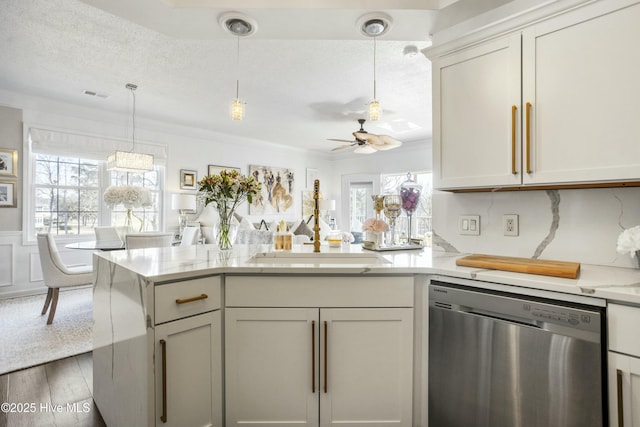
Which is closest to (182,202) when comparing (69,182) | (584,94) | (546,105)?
(69,182)

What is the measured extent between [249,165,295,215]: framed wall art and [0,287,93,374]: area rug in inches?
135

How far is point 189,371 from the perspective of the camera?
137 cm

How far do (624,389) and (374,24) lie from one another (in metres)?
1.99

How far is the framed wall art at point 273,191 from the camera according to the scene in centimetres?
661

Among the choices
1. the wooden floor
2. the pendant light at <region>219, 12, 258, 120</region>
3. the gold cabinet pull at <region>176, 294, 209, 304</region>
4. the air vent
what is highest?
the air vent

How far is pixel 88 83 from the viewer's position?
3.70 meters

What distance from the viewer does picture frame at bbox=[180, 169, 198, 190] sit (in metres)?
5.57

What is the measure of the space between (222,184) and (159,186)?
3.94 m

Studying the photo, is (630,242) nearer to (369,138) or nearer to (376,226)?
(376,226)

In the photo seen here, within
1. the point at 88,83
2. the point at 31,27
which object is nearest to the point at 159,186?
the point at 88,83

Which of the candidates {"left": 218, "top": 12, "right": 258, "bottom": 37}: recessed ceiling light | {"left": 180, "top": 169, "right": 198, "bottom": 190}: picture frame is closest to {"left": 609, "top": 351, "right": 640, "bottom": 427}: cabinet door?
{"left": 218, "top": 12, "right": 258, "bottom": 37}: recessed ceiling light

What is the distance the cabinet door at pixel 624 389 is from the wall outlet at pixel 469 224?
35.3 inches

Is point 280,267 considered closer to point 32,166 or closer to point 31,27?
point 31,27

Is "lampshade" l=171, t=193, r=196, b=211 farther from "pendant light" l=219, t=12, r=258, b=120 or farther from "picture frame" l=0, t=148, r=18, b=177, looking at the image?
"pendant light" l=219, t=12, r=258, b=120
